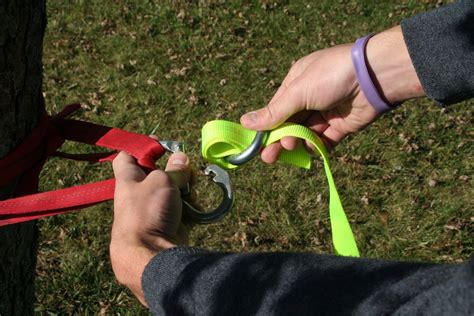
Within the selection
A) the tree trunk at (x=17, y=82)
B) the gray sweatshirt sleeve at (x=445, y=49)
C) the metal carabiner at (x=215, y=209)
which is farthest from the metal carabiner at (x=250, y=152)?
the tree trunk at (x=17, y=82)

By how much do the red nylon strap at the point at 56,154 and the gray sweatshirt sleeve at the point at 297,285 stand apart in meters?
0.51

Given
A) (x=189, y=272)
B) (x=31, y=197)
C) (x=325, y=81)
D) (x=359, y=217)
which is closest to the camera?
(x=189, y=272)

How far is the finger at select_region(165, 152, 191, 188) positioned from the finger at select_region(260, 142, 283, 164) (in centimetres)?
50

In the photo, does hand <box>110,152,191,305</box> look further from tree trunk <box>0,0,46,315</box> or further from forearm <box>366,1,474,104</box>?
forearm <box>366,1,474,104</box>

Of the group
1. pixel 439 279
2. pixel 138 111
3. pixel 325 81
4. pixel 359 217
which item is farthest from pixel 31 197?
pixel 138 111

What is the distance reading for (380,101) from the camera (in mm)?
2418

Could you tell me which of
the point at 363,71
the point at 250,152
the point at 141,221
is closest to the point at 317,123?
the point at 363,71

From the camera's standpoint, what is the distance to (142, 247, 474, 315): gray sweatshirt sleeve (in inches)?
41.3

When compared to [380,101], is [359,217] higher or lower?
lower

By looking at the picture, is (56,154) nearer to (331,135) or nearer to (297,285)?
(331,135)

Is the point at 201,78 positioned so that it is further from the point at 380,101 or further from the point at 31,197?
the point at 31,197

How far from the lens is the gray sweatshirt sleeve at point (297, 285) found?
1.05m

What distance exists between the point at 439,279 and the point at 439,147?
4.08 m

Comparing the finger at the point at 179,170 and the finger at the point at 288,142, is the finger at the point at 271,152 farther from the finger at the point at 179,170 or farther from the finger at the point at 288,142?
the finger at the point at 179,170
